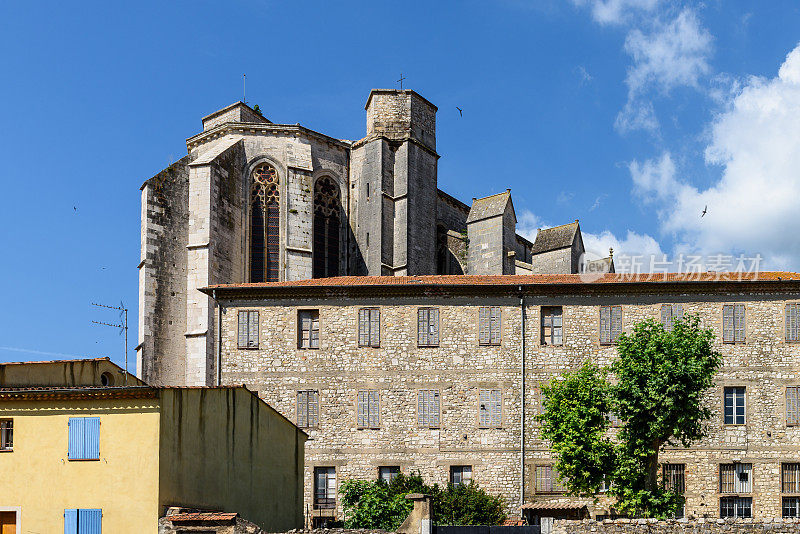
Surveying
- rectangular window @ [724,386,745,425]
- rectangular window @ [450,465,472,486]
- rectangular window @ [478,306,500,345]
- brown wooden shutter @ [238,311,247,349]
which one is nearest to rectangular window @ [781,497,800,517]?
rectangular window @ [724,386,745,425]

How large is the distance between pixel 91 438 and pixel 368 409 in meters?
13.9

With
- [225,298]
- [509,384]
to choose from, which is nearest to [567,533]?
[509,384]

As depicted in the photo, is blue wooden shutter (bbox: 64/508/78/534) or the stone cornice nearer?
blue wooden shutter (bbox: 64/508/78/534)

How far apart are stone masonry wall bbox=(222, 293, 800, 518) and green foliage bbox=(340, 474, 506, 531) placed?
4.06 ft

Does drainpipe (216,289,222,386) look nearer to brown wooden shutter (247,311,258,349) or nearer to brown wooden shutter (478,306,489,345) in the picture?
brown wooden shutter (247,311,258,349)

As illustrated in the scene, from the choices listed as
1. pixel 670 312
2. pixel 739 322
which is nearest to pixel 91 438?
pixel 670 312

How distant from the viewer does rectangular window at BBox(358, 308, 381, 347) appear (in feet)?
116

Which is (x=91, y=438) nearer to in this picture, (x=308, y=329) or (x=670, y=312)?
(x=308, y=329)

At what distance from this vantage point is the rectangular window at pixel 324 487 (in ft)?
111

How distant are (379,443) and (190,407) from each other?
12046 mm

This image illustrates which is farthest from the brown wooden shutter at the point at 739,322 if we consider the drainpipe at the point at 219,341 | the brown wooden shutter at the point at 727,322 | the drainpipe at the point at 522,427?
the drainpipe at the point at 219,341

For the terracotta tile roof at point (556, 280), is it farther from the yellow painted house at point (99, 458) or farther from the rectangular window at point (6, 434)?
the rectangular window at point (6, 434)

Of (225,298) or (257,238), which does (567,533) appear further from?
(257,238)

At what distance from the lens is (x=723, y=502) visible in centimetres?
3338
